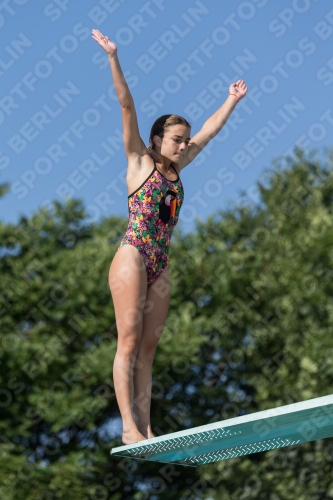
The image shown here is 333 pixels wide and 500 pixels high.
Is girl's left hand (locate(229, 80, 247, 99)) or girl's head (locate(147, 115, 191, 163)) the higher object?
girl's left hand (locate(229, 80, 247, 99))

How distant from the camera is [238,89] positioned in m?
5.32

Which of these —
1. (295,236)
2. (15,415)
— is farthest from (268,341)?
(15,415)

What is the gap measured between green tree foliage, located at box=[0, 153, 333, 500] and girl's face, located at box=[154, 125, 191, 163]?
8.34 meters

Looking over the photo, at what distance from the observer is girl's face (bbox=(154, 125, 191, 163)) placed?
484 centimetres

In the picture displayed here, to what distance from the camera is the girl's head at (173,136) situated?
4840 mm

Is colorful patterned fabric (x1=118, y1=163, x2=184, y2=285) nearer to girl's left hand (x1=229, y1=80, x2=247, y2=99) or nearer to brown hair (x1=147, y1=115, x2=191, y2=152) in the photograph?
brown hair (x1=147, y1=115, x2=191, y2=152)

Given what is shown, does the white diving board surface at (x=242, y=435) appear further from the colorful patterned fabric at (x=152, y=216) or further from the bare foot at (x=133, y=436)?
the colorful patterned fabric at (x=152, y=216)

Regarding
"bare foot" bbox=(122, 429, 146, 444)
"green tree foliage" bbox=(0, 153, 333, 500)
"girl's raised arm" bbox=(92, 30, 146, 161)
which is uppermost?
"girl's raised arm" bbox=(92, 30, 146, 161)

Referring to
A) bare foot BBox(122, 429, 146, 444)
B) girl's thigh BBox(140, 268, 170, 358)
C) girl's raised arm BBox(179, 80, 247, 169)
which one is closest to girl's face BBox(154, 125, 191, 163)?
girl's raised arm BBox(179, 80, 247, 169)

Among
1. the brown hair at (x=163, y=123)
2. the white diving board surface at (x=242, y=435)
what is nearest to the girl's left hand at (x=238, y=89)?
the brown hair at (x=163, y=123)

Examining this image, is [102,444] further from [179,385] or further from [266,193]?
[266,193]

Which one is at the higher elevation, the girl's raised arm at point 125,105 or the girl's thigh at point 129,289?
the girl's raised arm at point 125,105

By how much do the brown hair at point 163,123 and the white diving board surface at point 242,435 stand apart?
165 centimetres

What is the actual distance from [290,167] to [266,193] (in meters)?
0.85
